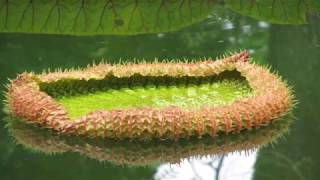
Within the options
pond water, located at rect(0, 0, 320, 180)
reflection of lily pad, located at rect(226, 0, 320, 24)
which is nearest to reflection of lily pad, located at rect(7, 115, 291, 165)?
pond water, located at rect(0, 0, 320, 180)

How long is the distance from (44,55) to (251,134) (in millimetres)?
1259

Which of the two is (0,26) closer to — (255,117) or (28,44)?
(255,117)

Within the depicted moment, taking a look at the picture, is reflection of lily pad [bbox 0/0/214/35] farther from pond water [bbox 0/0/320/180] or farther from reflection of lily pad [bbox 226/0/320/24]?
pond water [bbox 0/0/320/180]

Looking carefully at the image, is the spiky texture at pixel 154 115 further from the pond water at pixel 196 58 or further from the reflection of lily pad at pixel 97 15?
the reflection of lily pad at pixel 97 15

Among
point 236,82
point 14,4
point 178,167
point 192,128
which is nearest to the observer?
point 14,4

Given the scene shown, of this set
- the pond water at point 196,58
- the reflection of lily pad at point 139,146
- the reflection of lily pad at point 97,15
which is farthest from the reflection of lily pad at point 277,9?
the reflection of lily pad at point 139,146

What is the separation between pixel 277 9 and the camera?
0.26m

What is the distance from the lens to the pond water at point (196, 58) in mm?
2100

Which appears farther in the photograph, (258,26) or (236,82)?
(258,26)

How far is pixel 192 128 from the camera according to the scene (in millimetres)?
2289

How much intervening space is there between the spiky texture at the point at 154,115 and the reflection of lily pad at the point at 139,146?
0.03 m

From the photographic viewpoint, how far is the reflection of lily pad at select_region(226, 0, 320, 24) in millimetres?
249

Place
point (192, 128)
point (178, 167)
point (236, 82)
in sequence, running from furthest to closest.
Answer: point (236, 82)
point (192, 128)
point (178, 167)

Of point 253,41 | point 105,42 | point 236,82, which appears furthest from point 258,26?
point 105,42
